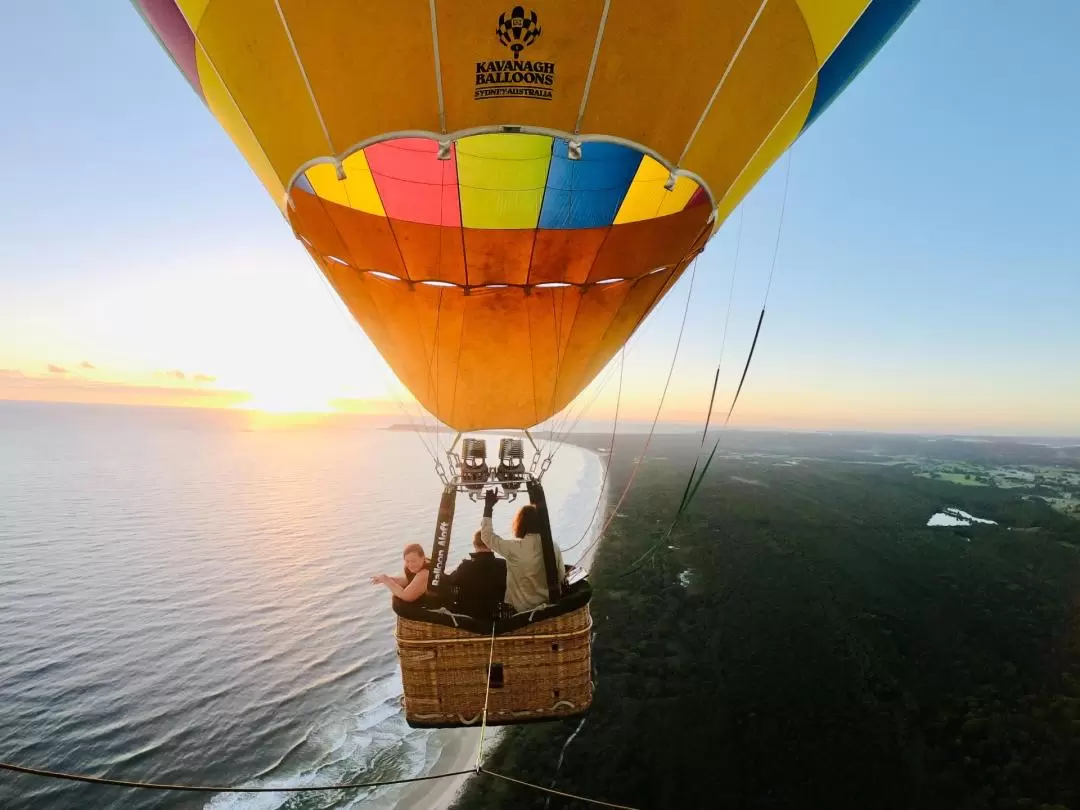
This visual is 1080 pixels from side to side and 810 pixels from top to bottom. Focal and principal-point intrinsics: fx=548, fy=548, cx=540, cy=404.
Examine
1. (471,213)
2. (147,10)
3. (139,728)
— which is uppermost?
(147,10)

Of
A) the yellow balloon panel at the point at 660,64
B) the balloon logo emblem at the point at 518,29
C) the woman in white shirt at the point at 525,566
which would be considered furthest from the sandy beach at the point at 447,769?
the balloon logo emblem at the point at 518,29

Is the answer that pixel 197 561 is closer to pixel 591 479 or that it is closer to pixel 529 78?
pixel 529 78

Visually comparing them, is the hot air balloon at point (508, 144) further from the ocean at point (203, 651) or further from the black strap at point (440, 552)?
the ocean at point (203, 651)

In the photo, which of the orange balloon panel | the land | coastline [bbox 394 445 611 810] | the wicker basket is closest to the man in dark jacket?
the wicker basket

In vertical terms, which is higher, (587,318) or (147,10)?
(147,10)

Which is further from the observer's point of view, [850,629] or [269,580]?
[269,580]

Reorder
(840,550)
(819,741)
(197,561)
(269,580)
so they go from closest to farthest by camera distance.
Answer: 1. (819,741)
2. (269,580)
3. (197,561)
4. (840,550)

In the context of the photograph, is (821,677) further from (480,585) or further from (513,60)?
(513,60)

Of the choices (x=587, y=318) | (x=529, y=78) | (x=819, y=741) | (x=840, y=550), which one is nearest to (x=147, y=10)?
(x=529, y=78)
